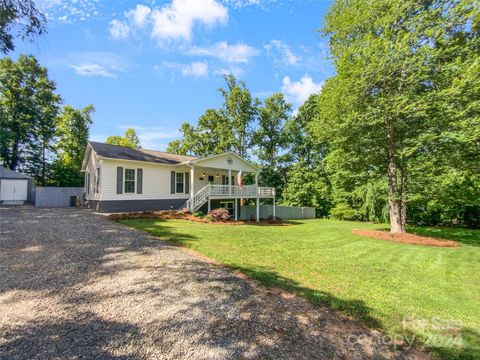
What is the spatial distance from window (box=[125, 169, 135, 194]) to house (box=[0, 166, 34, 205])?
46.1ft

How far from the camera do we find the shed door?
21.2 metres

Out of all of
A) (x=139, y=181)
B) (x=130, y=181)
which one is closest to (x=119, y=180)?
(x=130, y=181)

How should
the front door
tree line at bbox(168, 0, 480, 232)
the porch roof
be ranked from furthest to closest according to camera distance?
1. the front door
2. the porch roof
3. tree line at bbox(168, 0, 480, 232)

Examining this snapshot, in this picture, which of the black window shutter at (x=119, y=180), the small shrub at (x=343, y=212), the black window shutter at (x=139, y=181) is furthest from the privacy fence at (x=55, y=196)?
the small shrub at (x=343, y=212)

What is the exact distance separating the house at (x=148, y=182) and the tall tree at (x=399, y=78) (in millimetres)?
8187

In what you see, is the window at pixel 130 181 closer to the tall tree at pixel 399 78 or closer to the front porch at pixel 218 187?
the front porch at pixel 218 187

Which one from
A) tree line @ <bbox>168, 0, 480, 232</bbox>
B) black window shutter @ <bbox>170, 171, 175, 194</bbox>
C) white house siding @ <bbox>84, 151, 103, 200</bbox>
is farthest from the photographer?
black window shutter @ <bbox>170, 171, 175, 194</bbox>

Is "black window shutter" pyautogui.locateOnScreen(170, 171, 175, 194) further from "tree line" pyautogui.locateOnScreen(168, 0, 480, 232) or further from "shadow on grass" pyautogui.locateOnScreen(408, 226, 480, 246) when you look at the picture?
"shadow on grass" pyautogui.locateOnScreen(408, 226, 480, 246)

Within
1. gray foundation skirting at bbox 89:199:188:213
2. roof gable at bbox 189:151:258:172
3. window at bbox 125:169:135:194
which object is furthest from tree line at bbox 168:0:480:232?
window at bbox 125:169:135:194

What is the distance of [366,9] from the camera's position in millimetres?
12117

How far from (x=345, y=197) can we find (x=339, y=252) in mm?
15811

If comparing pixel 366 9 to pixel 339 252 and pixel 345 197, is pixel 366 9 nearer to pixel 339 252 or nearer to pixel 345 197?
pixel 339 252

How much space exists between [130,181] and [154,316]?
13.5 m

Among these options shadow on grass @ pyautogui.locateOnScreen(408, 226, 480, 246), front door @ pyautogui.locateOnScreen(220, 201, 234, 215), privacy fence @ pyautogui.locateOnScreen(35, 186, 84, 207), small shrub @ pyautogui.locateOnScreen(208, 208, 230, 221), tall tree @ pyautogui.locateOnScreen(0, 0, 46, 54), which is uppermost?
tall tree @ pyautogui.locateOnScreen(0, 0, 46, 54)
